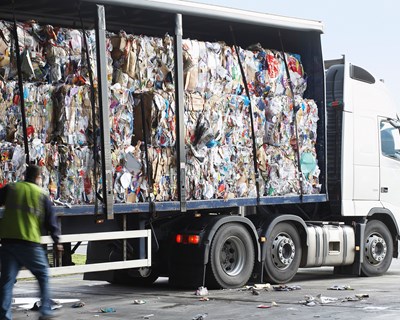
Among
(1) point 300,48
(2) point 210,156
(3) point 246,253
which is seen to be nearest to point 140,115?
(2) point 210,156

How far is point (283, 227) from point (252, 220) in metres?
0.52

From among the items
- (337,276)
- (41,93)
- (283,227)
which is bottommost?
(337,276)

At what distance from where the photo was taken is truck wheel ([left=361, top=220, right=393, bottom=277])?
57.8 ft

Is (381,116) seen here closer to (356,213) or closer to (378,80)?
(378,80)

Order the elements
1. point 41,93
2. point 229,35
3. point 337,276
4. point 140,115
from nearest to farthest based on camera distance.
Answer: point 41,93 → point 140,115 → point 229,35 → point 337,276

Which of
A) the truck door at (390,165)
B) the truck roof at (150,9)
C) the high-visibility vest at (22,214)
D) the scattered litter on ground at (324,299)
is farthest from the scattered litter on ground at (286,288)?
the high-visibility vest at (22,214)

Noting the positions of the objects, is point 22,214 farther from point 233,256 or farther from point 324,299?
point 233,256

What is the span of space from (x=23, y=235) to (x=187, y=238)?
200 inches

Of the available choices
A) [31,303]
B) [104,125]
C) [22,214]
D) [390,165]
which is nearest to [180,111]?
[104,125]

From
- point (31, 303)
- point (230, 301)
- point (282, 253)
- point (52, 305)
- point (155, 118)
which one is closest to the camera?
point (52, 305)

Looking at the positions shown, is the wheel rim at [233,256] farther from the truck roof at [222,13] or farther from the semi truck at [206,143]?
the truck roof at [222,13]

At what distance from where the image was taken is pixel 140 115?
14.0m

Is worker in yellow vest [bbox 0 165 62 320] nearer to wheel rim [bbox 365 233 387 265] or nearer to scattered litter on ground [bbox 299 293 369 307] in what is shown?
scattered litter on ground [bbox 299 293 369 307]

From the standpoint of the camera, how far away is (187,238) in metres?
14.8
